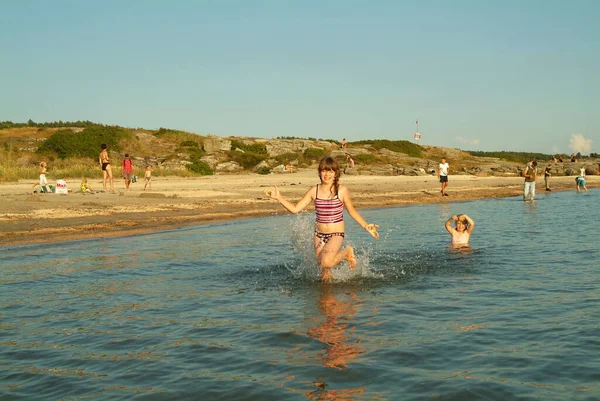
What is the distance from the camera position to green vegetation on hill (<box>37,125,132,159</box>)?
163 feet

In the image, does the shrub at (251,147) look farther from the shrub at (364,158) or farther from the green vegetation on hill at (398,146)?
the green vegetation on hill at (398,146)

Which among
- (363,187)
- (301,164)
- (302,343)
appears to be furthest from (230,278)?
(301,164)

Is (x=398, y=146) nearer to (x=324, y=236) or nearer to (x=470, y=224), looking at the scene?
(x=470, y=224)

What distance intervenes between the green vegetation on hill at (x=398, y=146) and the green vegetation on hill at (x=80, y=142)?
26.9 meters

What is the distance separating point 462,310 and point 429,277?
2.38m

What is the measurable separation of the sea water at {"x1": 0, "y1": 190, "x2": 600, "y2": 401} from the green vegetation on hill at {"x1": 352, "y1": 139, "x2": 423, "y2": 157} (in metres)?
53.2

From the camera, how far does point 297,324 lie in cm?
696

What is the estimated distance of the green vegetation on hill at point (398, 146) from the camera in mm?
65938

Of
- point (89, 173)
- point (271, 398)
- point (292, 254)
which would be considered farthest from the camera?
point (89, 173)

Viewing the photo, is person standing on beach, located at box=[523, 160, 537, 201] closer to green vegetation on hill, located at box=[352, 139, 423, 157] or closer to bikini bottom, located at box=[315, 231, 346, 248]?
bikini bottom, located at box=[315, 231, 346, 248]

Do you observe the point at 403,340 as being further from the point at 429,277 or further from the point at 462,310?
the point at 429,277

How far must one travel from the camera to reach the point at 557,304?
25.3 feet

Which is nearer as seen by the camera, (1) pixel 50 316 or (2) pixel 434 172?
(1) pixel 50 316

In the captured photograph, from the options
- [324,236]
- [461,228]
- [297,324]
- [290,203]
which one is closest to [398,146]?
[461,228]
